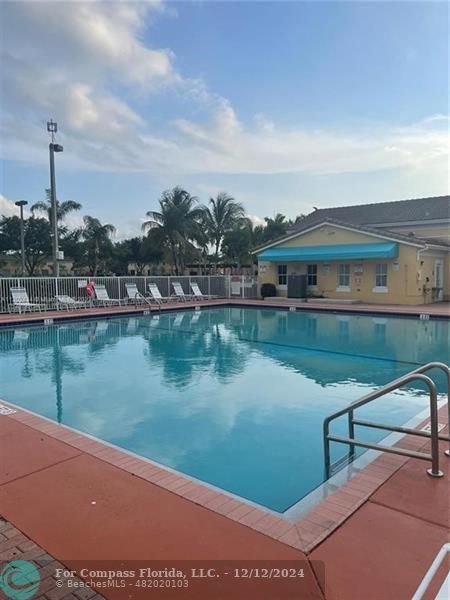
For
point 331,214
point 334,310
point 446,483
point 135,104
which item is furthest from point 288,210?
point 446,483

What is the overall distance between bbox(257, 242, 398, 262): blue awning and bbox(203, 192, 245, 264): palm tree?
828 cm

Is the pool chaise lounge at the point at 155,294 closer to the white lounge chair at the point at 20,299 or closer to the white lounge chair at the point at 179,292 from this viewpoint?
the white lounge chair at the point at 179,292

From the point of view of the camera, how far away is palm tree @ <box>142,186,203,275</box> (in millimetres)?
30266

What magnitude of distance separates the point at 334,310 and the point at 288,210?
2125 cm

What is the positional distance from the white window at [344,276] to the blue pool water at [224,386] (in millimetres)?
7984

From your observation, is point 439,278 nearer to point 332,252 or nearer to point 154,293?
point 332,252

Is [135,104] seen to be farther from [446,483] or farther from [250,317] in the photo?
[446,483]

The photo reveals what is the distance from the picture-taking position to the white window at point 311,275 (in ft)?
82.3

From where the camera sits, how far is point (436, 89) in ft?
40.4

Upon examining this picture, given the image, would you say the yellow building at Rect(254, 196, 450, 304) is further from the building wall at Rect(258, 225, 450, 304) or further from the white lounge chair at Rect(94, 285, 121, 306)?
the white lounge chair at Rect(94, 285, 121, 306)

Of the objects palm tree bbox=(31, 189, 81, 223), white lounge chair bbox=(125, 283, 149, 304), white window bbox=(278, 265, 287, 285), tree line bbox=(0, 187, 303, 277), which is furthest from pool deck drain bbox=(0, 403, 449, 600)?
palm tree bbox=(31, 189, 81, 223)

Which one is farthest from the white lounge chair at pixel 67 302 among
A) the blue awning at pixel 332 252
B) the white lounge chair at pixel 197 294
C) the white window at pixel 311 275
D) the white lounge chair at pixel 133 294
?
the white window at pixel 311 275

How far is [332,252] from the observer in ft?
76.0

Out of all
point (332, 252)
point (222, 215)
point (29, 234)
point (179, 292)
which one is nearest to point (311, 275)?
point (332, 252)
